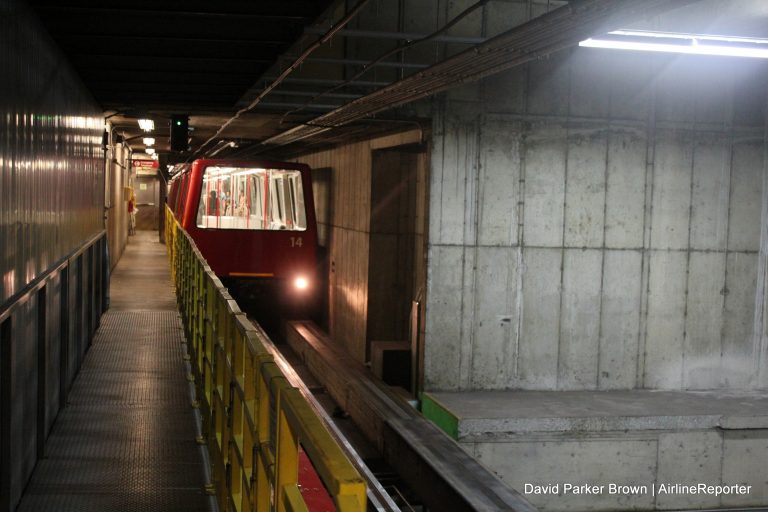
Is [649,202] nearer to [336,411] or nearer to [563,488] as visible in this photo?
[563,488]

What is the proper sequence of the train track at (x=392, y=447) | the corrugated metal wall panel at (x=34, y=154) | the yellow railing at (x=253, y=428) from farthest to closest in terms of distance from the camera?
1. the train track at (x=392, y=447)
2. the corrugated metal wall panel at (x=34, y=154)
3. the yellow railing at (x=253, y=428)

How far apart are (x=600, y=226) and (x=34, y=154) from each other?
8192 millimetres

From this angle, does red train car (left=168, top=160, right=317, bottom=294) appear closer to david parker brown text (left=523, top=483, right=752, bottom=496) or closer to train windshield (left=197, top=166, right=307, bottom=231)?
train windshield (left=197, top=166, right=307, bottom=231)

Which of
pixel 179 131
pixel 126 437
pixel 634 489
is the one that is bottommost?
pixel 634 489

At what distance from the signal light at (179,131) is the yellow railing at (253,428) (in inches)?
276

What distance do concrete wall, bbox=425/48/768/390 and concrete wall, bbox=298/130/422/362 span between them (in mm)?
1504

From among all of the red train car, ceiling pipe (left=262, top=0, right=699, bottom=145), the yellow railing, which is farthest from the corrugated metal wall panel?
the red train car

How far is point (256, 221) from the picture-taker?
15.8 m

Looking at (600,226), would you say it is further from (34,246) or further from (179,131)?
(34,246)

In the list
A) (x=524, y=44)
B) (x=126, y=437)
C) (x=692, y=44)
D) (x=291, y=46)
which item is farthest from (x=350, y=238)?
(x=126, y=437)

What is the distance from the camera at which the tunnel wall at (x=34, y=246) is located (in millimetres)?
4148

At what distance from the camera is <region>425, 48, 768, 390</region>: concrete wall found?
11602mm

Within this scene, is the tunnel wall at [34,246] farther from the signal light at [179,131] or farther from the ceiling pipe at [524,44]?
the signal light at [179,131]

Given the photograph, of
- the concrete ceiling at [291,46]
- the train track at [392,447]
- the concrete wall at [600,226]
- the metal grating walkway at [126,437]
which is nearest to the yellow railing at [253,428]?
the metal grating walkway at [126,437]
